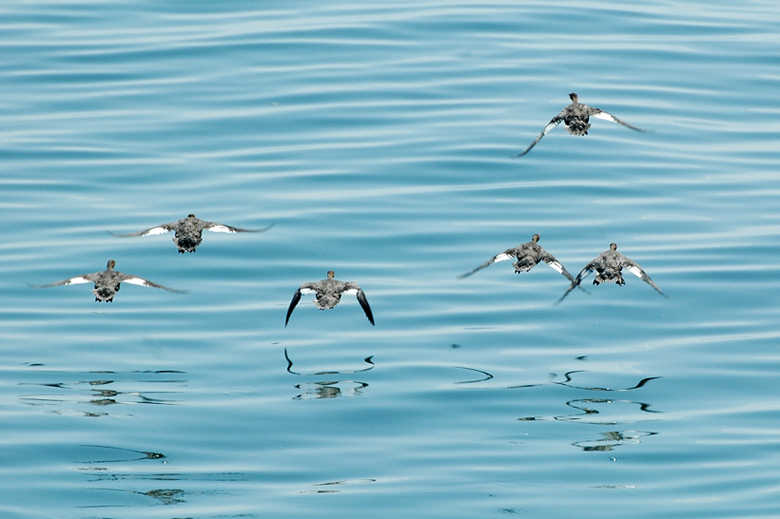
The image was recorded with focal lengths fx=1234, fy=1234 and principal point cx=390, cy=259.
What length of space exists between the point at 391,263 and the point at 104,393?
36.6ft

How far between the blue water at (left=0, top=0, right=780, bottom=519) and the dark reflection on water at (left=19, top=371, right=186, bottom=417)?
0.34 feet

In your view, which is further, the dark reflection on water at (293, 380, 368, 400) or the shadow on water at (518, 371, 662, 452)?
the dark reflection on water at (293, 380, 368, 400)

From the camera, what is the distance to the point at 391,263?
37.4 m

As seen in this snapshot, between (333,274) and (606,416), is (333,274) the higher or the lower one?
the higher one

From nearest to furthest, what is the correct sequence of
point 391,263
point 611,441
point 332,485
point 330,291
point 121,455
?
point 332,485, point 121,455, point 330,291, point 611,441, point 391,263

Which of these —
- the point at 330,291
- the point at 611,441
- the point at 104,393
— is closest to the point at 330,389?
the point at 330,291

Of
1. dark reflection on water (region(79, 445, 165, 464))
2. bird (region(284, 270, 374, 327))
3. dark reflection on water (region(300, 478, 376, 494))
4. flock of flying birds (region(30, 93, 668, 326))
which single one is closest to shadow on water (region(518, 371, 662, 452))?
flock of flying birds (region(30, 93, 668, 326))

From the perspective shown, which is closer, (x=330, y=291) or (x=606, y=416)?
(x=330, y=291)

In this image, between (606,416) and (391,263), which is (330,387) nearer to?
(606,416)

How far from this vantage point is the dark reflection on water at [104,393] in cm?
2847

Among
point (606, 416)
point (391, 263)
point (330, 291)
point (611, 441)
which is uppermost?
point (391, 263)

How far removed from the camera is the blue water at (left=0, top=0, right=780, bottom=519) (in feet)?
84.8

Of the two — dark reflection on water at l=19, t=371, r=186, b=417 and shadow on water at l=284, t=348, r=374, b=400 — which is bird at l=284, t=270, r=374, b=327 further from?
dark reflection on water at l=19, t=371, r=186, b=417

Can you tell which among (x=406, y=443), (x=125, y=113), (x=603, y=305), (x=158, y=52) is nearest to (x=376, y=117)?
(x=125, y=113)
